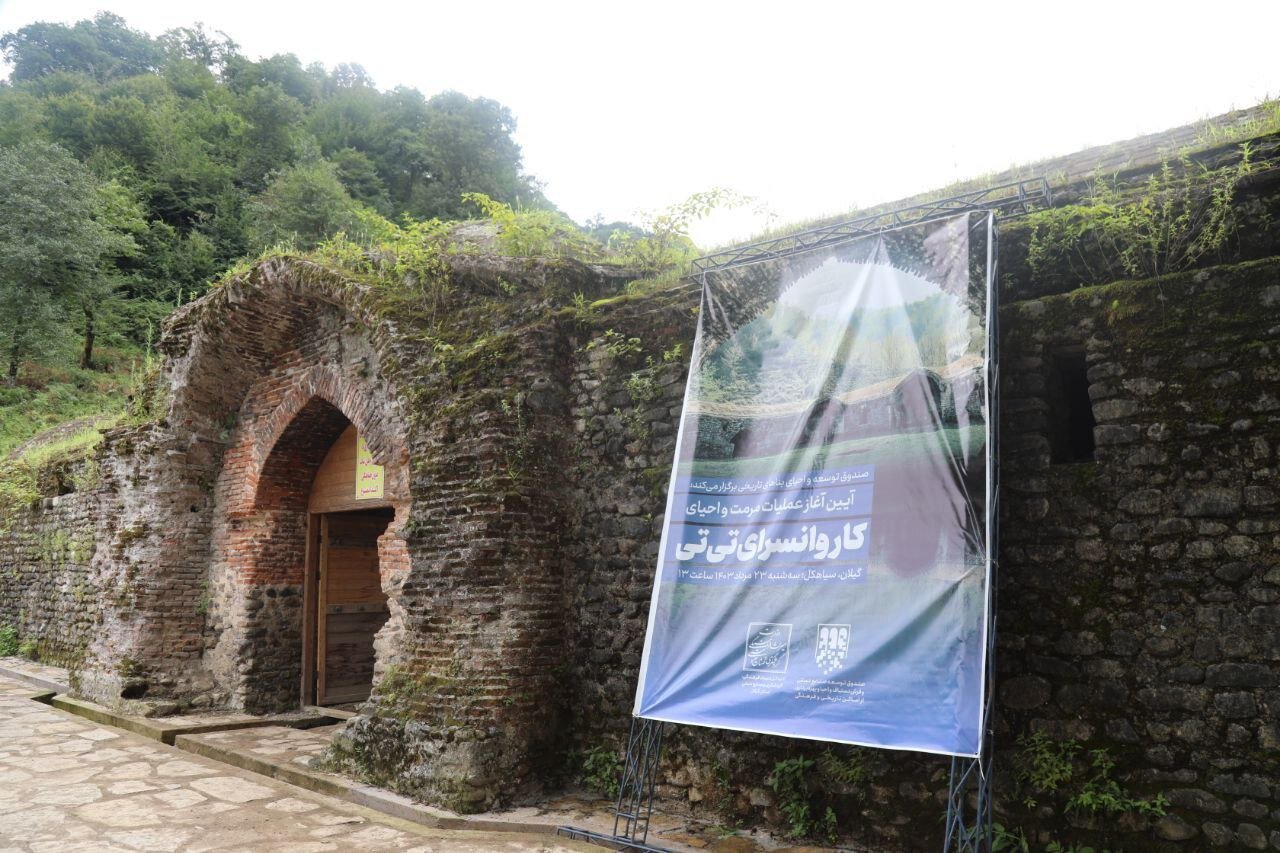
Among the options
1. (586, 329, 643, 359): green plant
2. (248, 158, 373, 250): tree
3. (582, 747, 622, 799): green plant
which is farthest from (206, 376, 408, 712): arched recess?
(248, 158, 373, 250): tree

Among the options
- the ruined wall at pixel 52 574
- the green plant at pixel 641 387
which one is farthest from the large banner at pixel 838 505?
the ruined wall at pixel 52 574

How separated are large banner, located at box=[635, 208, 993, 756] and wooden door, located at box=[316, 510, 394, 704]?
5.50 meters

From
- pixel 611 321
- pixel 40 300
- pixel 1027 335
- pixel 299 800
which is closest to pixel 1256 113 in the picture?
pixel 1027 335

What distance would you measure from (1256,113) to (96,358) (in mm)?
28934

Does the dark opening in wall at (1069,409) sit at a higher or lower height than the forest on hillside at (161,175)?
lower

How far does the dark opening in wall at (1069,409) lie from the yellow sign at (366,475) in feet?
20.3

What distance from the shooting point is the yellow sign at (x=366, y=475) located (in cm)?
823

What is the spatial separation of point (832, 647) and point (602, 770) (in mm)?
2158

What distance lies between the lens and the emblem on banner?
4.04 metres

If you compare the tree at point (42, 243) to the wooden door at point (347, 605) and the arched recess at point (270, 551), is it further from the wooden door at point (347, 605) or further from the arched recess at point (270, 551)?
the wooden door at point (347, 605)

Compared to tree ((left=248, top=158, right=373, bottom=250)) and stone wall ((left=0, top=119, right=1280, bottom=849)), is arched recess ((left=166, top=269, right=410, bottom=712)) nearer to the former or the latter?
stone wall ((left=0, top=119, right=1280, bottom=849))

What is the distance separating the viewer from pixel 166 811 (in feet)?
17.4

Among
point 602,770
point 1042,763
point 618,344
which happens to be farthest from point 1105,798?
point 618,344

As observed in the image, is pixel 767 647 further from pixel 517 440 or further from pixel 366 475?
pixel 366 475
